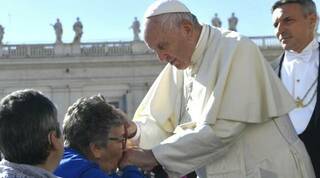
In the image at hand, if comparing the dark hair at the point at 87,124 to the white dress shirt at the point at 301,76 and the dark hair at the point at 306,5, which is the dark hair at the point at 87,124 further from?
the dark hair at the point at 306,5

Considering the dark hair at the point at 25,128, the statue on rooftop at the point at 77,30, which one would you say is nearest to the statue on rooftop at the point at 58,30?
the statue on rooftop at the point at 77,30

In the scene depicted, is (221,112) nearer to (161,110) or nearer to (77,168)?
(161,110)

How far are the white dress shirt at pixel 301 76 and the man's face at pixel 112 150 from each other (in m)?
0.96

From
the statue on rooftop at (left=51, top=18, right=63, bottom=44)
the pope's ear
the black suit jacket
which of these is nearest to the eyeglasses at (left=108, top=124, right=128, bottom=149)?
the pope's ear

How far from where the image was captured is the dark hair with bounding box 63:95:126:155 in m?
Result: 2.70

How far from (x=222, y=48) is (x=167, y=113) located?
0.42 meters

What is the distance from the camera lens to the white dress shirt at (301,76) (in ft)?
11.1

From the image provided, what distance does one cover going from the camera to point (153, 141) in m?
3.23

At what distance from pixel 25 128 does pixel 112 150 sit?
622 millimetres

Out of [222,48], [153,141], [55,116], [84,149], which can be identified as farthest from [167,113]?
[55,116]

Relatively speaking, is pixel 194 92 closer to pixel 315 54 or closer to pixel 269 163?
pixel 269 163

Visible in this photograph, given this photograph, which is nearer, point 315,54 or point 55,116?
point 55,116

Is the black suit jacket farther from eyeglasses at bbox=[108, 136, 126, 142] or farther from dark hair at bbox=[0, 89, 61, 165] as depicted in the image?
dark hair at bbox=[0, 89, 61, 165]

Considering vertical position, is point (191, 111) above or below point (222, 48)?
below
